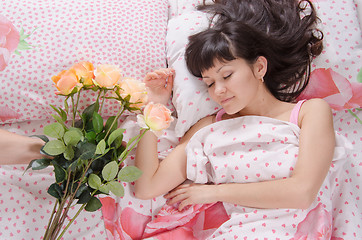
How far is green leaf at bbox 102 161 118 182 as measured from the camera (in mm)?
1060

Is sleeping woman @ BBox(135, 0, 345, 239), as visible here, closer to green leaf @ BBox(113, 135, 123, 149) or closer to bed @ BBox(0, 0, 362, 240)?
bed @ BBox(0, 0, 362, 240)

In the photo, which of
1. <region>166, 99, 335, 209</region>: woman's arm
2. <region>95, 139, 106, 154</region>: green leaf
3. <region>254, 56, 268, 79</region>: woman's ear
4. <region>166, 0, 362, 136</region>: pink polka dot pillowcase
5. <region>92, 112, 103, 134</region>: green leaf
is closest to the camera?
<region>95, 139, 106, 154</region>: green leaf

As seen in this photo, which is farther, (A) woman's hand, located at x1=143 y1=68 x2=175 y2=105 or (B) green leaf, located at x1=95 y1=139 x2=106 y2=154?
(A) woman's hand, located at x1=143 y1=68 x2=175 y2=105

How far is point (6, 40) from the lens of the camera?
142 centimetres

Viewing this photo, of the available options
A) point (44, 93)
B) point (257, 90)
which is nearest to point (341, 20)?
point (257, 90)

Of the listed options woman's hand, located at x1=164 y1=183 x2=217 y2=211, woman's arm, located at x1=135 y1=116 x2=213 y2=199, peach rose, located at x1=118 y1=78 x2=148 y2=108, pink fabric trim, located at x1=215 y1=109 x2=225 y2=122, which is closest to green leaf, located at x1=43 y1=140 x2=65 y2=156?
peach rose, located at x1=118 y1=78 x2=148 y2=108

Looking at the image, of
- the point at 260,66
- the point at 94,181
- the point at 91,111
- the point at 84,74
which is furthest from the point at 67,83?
the point at 260,66

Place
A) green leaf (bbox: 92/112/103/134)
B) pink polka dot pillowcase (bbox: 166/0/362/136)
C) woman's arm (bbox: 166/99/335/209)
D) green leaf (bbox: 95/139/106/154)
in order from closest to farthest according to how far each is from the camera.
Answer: green leaf (bbox: 95/139/106/154) < green leaf (bbox: 92/112/103/134) < woman's arm (bbox: 166/99/335/209) < pink polka dot pillowcase (bbox: 166/0/362/136)

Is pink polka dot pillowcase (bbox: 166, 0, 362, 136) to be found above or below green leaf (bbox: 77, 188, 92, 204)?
above

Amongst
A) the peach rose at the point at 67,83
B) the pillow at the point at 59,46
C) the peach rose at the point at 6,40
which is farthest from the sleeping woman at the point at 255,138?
the peach rose at the point at 6,40

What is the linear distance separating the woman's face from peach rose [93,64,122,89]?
13.6 inches

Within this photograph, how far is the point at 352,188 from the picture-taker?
143cm

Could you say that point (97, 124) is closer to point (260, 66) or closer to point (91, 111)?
point (91, 111)

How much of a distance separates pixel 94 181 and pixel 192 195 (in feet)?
1.33
